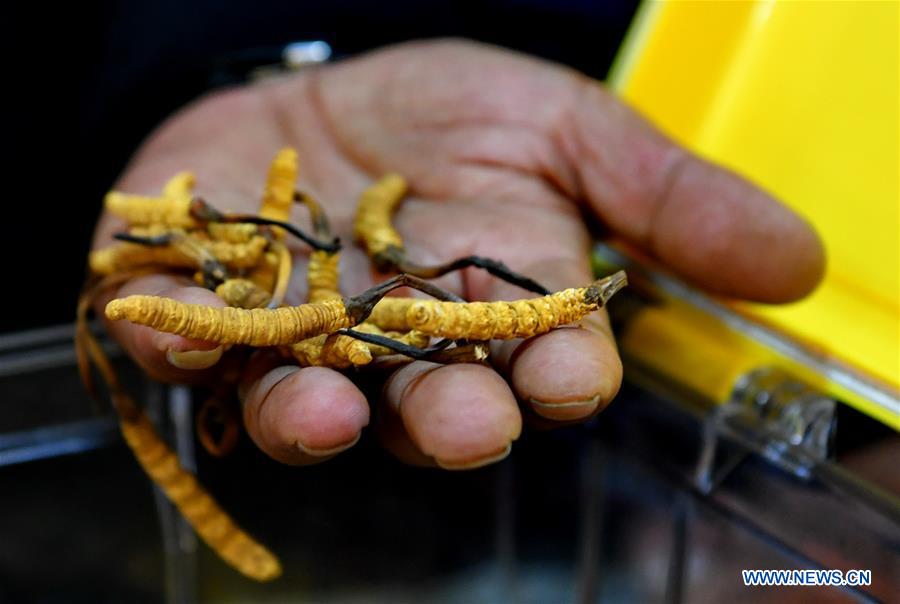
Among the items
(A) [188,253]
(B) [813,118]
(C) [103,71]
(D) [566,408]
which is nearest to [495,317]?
(D) [566,408]

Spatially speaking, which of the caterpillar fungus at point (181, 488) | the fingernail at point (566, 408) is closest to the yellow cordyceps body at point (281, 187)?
the caterpillar fungus at point (181, 488)

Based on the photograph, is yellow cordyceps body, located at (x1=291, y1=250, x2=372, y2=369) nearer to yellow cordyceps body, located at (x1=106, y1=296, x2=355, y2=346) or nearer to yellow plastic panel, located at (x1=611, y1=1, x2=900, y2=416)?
yellow cordyceps body, located at (x1=106, y1=296, x2=355, y2=346)

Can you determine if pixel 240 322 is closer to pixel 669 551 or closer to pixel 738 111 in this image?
pixel 669 551

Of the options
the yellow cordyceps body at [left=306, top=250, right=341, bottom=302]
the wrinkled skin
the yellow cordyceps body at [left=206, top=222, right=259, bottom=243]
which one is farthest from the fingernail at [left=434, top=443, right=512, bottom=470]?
the yellow cordyceps body at [left=206, top=222, right=259, bottom=243]

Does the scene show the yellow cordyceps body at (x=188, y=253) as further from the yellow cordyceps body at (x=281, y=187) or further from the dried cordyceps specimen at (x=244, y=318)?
the dried cordyceps specimen at (x=244, y=318)

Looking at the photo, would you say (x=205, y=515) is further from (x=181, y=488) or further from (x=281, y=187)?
(x=281, y=187)
